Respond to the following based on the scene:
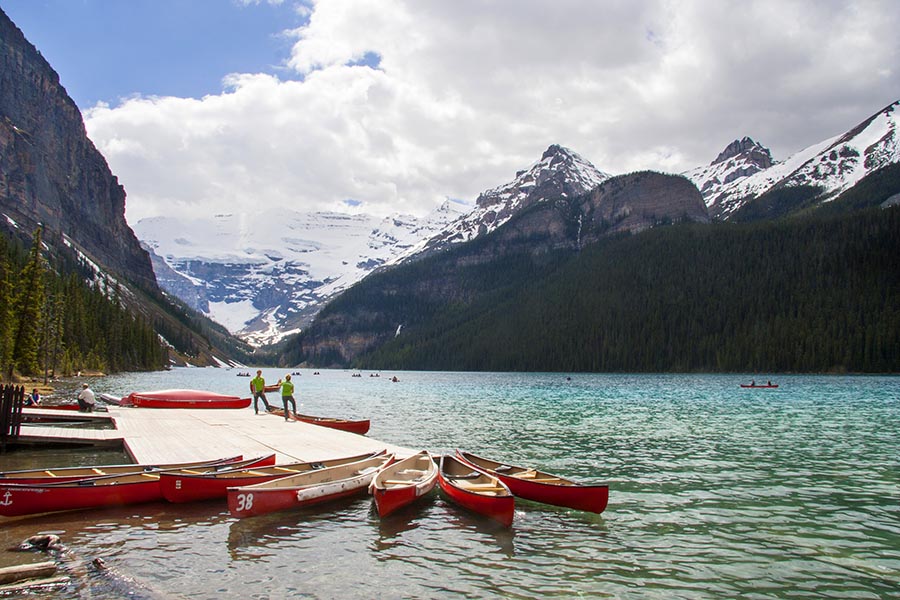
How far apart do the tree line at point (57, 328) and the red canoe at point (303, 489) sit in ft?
195

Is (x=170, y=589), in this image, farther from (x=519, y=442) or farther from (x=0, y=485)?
(x=519, y=442)

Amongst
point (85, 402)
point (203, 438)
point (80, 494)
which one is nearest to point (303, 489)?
point (80, 494)

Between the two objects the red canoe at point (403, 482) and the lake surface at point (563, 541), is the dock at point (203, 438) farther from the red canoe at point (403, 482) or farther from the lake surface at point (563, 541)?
the red canoe at point (403, 482)

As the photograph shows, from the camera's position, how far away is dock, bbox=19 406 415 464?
84.2 ft

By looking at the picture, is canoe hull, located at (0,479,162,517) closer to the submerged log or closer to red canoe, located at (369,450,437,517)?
the submerged log


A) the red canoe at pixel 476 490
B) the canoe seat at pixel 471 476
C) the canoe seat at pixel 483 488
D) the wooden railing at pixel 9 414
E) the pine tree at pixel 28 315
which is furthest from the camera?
the pine tree at pixel 28 315

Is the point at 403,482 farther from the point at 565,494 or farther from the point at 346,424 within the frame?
the point at 346,424

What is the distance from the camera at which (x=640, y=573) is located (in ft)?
44.8

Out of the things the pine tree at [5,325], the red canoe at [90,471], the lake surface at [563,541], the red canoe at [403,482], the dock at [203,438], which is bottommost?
the lake surface at [563,541]

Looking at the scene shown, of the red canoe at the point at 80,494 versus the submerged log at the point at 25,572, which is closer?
the submerged log at the point at 25,572

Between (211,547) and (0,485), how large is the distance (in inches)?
242

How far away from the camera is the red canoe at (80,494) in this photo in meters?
16.4

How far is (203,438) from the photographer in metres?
30.4

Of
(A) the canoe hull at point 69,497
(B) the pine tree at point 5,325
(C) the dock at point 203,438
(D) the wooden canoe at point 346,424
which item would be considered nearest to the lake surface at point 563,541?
(A) the canoe hull at point 69,497
